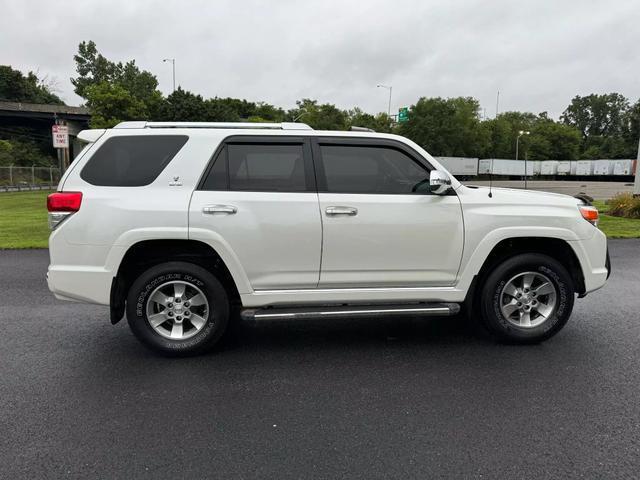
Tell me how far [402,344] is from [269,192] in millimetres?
1901

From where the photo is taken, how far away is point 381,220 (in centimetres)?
421

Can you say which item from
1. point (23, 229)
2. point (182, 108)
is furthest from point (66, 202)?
point (182, 108)

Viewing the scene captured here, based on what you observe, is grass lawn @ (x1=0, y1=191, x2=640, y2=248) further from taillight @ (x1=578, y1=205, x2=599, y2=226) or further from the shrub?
taillight @ (x1=578, y1=205, x2=599, y2=226)

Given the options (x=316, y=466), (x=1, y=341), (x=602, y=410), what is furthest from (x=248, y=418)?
(x=1, y=341)

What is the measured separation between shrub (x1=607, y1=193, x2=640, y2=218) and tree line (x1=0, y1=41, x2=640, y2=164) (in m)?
A: 33.1

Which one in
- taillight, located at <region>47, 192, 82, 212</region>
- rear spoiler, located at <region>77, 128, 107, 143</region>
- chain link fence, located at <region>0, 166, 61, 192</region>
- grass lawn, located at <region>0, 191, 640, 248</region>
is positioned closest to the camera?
taillight, located at <region>47, 192, 82, 212</region>

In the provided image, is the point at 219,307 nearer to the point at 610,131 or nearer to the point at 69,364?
the point at 69,364

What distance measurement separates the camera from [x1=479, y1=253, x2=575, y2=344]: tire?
446 centimetres

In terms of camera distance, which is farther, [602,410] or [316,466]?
[602,410]

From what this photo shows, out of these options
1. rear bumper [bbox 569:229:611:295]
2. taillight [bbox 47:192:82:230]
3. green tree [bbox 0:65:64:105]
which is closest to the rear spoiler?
taillight [bbox 47:192:82:230]

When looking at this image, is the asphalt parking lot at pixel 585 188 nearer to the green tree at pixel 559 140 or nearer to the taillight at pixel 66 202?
the taillight at pixel 66 202

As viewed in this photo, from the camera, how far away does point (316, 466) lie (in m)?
2.71

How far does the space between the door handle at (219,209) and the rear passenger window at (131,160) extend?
0.54 meters

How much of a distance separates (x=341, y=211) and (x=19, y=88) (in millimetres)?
105881
